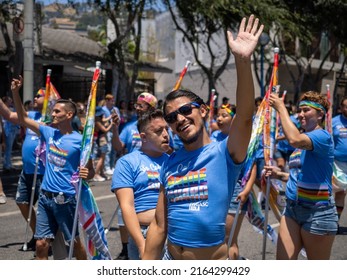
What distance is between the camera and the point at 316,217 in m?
5.62

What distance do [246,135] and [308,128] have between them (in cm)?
228

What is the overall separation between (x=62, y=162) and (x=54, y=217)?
1.74 feet

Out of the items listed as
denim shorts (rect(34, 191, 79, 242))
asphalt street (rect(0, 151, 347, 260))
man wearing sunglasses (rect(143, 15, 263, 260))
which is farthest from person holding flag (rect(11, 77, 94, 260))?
man wearing sunglasses (rect(143, 15, 263, 260))

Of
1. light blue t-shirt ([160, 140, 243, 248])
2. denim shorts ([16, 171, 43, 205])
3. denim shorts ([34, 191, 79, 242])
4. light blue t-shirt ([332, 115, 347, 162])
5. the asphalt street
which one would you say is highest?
light blue t-shirt ([160, 140, 243, 248])

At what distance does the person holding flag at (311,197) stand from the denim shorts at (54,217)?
6.61ft

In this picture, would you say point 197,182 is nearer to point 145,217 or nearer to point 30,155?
point 145,217

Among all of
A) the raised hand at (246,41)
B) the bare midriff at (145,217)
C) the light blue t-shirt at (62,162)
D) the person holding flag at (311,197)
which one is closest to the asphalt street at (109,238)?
the light blue t-shirt at (62,162)

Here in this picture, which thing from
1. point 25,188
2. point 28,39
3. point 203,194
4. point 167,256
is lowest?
point 25,188

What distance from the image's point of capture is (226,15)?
1944cm

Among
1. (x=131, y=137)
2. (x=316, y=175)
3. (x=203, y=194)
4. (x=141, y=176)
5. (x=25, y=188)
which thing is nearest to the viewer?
(x=203, y=194)

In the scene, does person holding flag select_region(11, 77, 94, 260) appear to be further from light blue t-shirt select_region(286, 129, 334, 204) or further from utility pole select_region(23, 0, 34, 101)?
utility pole select_region(23, 0, 34, 101)

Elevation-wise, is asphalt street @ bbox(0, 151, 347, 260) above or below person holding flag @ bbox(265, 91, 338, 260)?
below

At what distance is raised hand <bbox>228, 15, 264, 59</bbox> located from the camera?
3475 millimetres

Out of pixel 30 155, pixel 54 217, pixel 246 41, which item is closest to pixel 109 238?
pixel 30 155
